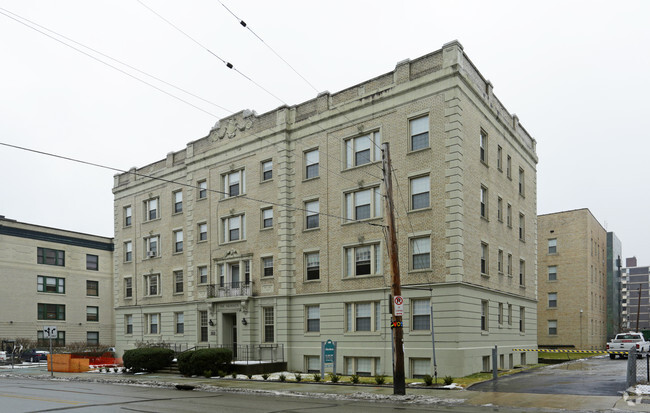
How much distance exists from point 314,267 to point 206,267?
945cm

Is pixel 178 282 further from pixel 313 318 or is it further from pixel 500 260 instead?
pixel 500 260

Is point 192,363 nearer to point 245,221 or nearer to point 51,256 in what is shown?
point 245,221

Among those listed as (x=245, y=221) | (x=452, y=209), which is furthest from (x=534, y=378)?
(x=245, y=221)

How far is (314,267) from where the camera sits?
3250 cm

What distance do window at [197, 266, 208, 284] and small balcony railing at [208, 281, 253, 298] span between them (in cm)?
145

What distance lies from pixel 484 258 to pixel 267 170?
44.4 feet

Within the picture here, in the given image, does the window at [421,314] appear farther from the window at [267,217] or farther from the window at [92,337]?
the window at [92,337]

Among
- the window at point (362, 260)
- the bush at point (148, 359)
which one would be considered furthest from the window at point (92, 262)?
the window at point (362, 260)

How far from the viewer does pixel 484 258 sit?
30219 millimetres

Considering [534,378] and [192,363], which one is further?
[192,363]

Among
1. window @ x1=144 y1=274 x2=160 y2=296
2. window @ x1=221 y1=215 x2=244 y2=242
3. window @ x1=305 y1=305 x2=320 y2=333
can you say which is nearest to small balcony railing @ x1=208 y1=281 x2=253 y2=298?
window @ x1=221 y1=215 x2=244 y2=242

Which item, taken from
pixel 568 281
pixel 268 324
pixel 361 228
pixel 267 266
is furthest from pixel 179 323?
pixel 568 281

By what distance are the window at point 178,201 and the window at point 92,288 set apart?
31643mm

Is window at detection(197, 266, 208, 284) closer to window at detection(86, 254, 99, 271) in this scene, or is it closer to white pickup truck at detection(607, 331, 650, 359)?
white pickup truck at detection(607, 331, 650, 359)
